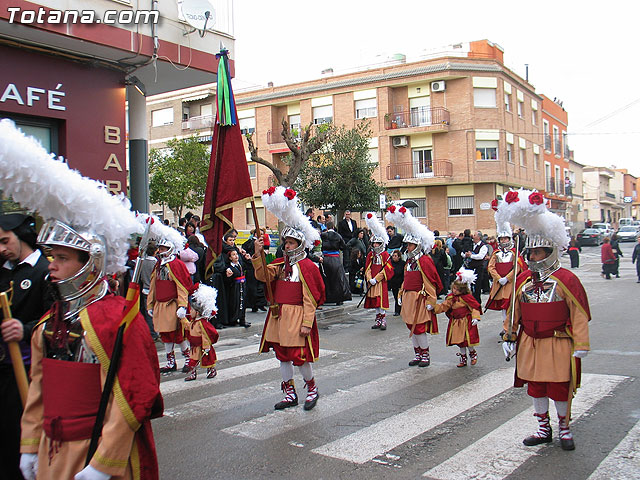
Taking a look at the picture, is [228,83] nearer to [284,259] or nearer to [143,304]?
[284,259]

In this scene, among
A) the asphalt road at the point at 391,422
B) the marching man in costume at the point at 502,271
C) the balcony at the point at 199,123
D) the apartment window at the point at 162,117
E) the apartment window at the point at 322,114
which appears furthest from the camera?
the apartment window at the point at 162,117

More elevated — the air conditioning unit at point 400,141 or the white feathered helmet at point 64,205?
the air conditioning unit at point 400,141

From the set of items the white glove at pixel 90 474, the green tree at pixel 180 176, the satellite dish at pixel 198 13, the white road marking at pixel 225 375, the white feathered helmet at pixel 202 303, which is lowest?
the white road marking at pixel 225 375

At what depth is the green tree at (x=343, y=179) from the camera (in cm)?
2414

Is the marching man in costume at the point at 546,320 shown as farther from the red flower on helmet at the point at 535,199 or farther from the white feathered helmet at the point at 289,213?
the white feathered helmet at the point at 289,213

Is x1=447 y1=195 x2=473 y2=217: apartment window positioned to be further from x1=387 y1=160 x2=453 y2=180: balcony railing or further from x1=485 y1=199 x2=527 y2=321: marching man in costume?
x1=485 y1=199 x2=527 y2=321: marching man in costume

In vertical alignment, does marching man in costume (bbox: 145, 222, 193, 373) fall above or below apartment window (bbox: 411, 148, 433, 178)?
below

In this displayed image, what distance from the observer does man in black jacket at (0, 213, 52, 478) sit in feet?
11.8

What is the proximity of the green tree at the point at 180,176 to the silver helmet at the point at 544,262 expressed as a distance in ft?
81.4

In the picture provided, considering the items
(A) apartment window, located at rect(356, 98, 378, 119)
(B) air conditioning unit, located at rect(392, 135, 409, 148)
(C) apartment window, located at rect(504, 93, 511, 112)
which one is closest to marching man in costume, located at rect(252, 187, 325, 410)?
(B) air conditioning unit, located at rect(392, 135, 409, 148)

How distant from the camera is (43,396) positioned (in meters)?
3.01

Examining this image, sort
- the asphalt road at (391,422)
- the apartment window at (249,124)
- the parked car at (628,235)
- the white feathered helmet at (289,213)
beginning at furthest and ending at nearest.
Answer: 1. the parked car at (628,235)
2. the apartment window at (249,124)
3. the white feathered helmet at (289,213)
4. the asphalt road at (391,422)

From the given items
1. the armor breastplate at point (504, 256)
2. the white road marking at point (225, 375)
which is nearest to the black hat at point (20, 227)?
the white road marking at point (225, 375)

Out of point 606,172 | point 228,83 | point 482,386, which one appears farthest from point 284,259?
point 606,172
